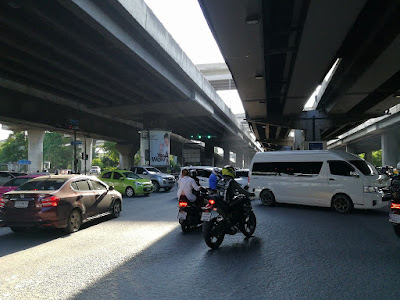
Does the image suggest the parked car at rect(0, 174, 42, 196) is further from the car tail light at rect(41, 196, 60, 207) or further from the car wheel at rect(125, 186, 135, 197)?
the car wheel at rect(125, 186, 135, 197)

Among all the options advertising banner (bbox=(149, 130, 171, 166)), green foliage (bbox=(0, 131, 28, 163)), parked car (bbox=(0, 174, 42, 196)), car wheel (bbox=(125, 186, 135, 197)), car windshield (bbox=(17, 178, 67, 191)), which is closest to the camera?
car windshield (bbox=(17, 178, 67, 191))

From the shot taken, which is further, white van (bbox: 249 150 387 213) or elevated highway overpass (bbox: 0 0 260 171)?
elevated highway overpass (bbox: 0 0 260 171)

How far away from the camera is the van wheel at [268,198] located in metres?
13.4

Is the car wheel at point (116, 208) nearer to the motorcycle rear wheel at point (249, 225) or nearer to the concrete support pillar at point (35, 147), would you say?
the motorcycle rear wheel at point (249, 225)

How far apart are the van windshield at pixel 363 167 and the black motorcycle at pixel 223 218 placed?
596 centimetres

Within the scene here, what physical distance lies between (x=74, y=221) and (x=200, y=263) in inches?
172

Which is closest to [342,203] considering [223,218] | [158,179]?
[223,218]

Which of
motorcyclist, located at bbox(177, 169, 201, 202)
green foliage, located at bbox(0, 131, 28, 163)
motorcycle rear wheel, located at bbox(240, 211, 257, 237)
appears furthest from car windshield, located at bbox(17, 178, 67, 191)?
green foliage, located at bbox(0, 131, 28, 163)

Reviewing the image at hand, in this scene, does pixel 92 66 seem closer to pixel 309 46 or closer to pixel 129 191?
pixel 129 191

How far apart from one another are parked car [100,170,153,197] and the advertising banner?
12719mm

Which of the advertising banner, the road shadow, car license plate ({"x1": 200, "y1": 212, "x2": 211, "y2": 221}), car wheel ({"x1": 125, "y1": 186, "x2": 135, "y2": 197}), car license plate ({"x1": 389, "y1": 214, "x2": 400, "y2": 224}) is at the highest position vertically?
the advertising banner

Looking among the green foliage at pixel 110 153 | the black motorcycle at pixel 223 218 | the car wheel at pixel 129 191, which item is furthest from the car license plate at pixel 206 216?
the green foliage at pixel 110 153

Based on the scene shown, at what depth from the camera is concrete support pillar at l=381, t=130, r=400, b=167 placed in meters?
44.3

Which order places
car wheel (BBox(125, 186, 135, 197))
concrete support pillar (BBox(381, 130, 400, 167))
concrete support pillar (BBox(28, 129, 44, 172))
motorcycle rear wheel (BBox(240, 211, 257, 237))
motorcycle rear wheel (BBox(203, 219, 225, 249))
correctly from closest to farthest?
1. motorcycle rear wheel (BBox(203, 219, 225, 249))
2. motorcycle rear wheel (BBox(240, 211, 257, 237))
3. car wheel (BBox(125, 186, 135, 197))
4. concrete support pillar (BBox(28, 129, 44, 172))
5. concrete support pillar (BBox(381, 130, 400, 167))
